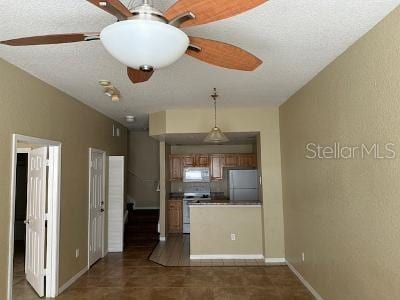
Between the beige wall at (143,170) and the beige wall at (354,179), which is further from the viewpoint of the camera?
the beige wall at (143,170)

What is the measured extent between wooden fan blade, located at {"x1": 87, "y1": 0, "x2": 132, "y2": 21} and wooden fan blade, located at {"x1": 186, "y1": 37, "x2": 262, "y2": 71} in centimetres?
38

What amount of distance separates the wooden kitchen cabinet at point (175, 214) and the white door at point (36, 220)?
3.81 metres

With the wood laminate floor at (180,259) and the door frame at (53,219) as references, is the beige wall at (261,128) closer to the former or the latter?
the wood laminate floor at (180,259)

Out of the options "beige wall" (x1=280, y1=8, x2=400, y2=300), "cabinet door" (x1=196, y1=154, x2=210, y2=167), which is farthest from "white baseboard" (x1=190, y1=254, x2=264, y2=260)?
"cabinet door" (x1=196, y1=154, x2=210, y2=167)

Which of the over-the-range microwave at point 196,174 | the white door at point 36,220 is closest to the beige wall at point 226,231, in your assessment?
the white door at point 36,220

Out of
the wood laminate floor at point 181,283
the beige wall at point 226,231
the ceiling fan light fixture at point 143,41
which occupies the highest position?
the ceiling fan light fixture at point 143,41

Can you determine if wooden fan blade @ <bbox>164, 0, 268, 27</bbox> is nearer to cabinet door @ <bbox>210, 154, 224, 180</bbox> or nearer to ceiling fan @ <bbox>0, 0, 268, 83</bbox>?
ceiling fan @ <bbox>0, 0, 268, 83</bbox>

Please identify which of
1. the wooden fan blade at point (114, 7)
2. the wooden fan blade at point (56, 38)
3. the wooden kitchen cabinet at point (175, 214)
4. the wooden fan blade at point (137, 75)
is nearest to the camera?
the wooden fan blade at point (114, 7)

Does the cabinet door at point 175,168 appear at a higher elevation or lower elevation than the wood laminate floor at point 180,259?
higher

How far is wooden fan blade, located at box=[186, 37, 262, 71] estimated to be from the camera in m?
1.58

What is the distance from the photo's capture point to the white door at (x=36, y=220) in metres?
3.66

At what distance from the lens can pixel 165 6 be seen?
197 cm

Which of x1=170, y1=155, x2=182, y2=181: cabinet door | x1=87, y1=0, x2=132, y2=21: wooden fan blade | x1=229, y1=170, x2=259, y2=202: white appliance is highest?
x1=87, y1=0, x2=132, y2=21: wooden fan blade

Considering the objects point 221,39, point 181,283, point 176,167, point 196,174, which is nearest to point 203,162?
point 196,174
